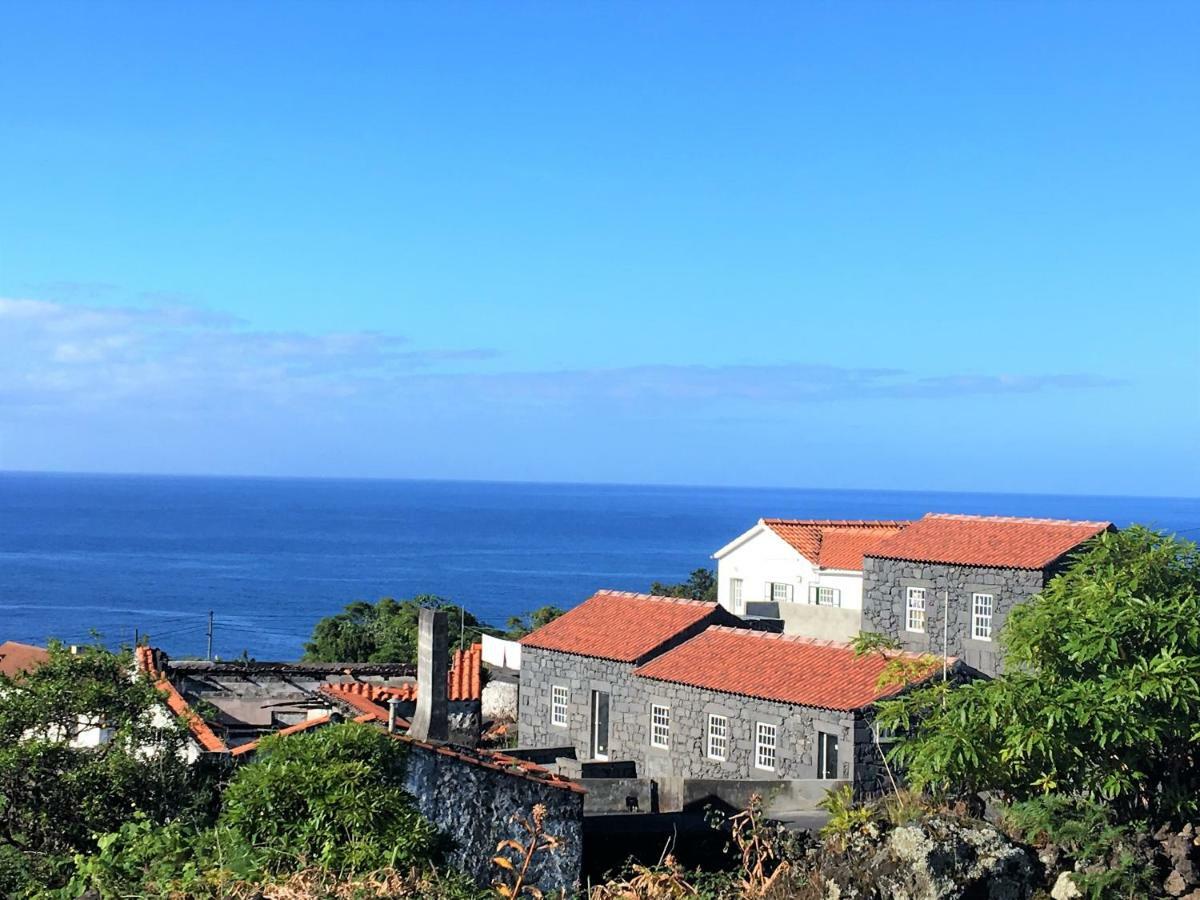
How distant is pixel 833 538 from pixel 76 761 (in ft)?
116

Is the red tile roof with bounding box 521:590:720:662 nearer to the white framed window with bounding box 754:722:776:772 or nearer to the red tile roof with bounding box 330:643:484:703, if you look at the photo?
the red tile roof with bounding box 330:643:484:703

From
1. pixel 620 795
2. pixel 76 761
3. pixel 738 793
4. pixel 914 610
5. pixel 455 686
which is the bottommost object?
pixel 620 795

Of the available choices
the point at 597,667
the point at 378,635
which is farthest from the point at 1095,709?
the point at 378,635

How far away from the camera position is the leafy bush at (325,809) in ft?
51.4

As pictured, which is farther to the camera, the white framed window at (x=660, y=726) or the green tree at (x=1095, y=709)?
the white framed window at (x=660, y=726)

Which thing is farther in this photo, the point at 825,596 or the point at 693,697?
the point at 825,596

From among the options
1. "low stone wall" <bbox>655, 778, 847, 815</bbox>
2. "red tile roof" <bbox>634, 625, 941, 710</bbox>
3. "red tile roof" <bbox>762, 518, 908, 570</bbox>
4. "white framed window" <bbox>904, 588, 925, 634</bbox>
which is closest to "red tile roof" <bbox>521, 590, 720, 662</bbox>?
"red tile roof" <bbox>634, 625, 941, 710</bbox>

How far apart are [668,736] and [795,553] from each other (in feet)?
56.3

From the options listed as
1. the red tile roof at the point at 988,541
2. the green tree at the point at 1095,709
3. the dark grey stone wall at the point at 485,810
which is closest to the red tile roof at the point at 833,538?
the red tile roof at the point at 988,541

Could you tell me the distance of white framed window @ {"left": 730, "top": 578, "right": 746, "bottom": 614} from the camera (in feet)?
172

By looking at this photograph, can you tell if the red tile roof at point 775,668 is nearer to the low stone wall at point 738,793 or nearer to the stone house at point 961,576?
the low stone wall at point 738,793

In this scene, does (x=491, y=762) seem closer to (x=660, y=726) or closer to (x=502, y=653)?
(x=660, y=726)

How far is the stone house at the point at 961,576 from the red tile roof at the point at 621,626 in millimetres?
4682

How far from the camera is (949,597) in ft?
119
